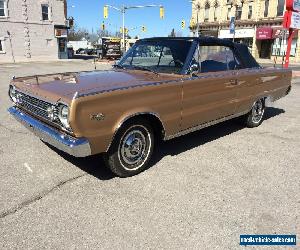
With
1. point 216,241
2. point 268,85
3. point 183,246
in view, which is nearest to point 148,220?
point 183,246

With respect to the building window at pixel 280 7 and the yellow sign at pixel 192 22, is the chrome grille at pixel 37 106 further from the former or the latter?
the yellow sign at pixel 192 22

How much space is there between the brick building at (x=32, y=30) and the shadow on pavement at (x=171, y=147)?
31607mm

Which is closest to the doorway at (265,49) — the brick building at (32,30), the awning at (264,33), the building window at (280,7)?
the awning at (264,33)

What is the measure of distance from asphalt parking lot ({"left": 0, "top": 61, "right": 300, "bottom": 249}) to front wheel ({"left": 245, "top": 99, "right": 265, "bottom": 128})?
104 centimetres

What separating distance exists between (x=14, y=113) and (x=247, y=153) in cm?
372

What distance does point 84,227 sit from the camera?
3164 mm

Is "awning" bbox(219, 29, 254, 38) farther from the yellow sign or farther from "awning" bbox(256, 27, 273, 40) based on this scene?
the yellow sign

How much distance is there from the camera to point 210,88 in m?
5.01

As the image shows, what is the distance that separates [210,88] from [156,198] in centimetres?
213

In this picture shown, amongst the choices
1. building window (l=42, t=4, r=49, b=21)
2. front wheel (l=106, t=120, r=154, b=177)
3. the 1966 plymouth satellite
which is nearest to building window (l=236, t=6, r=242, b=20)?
building window (l=42, t=4, r=49, b=21)

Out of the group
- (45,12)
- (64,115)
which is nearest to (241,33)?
(45,12)

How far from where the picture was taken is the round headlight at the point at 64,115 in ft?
11.5

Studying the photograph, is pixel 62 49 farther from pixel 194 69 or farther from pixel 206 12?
pixel 194 69

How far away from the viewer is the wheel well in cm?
409
